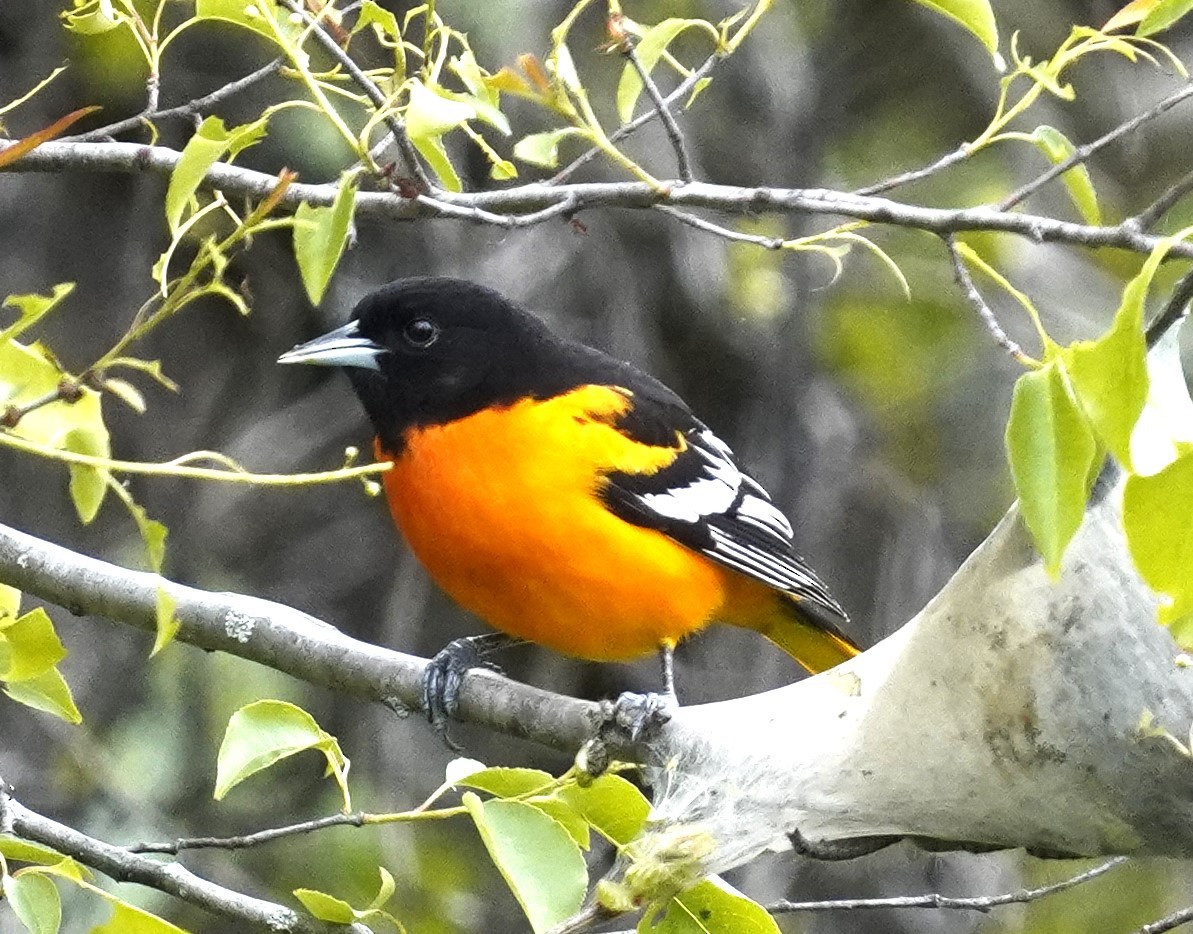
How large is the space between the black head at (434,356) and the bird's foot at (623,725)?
915mm

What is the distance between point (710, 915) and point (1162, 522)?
0.70 meters

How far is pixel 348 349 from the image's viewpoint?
290cm

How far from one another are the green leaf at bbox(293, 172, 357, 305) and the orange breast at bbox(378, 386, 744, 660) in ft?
3.32

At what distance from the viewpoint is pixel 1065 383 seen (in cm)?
97

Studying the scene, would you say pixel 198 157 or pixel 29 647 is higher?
pixel 198 157

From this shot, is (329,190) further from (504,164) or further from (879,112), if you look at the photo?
(879,112)

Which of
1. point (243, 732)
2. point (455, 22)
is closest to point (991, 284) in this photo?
point (455, 22)

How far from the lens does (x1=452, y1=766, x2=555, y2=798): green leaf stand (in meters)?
1.46

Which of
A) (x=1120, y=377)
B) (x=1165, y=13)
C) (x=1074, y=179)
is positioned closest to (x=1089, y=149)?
(x=1074, y=179)

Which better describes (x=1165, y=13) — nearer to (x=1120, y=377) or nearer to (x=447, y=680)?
(x=1120, y=377)

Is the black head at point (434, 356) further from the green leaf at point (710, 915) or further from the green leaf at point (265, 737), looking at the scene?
the green leaf at point (710, 915)

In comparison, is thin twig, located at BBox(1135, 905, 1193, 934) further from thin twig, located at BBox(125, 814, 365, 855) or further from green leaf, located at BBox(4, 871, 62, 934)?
green leaf, located at BBox(4, 871, 62, 934)

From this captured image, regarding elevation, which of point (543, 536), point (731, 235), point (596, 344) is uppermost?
point (731, 235)

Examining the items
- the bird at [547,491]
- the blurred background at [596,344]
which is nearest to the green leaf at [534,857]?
the bird at [547,491]
